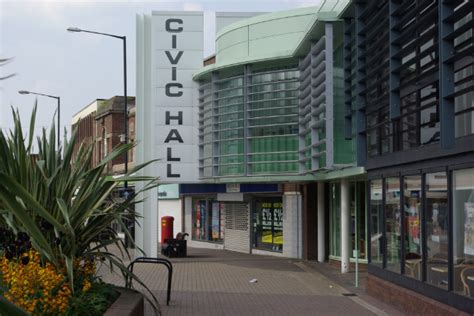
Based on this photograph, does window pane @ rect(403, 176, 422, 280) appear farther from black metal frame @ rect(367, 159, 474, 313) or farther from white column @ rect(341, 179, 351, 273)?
white column @ rect(341, 179, 351, 273)

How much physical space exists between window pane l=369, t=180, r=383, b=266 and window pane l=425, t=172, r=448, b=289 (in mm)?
3042

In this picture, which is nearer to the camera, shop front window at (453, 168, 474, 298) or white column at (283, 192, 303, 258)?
shop front window at (453, 168, 474, 298)

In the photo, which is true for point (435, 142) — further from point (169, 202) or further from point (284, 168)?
point (169, 202)

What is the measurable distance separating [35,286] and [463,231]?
545 centimetres

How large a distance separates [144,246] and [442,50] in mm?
17659

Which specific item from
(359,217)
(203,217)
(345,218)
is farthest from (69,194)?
(203,217)

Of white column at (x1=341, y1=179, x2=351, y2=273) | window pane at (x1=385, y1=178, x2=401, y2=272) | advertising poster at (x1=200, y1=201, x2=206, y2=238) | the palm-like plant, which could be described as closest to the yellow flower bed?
the palm-like plant

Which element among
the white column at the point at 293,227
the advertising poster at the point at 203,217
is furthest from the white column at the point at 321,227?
the advertising poster at the point at 203,217

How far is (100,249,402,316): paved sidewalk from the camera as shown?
12461mm

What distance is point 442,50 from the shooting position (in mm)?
8938

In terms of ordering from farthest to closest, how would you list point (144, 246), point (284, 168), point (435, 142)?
1. point (144, 246)
2. point (284, 168)
3. point (435, 142)

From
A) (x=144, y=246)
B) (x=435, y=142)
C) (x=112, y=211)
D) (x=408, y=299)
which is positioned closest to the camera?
(x=112, y=211)

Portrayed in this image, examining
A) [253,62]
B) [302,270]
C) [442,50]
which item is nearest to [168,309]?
[442,50]

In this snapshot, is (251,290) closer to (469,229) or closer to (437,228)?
(437,228)
